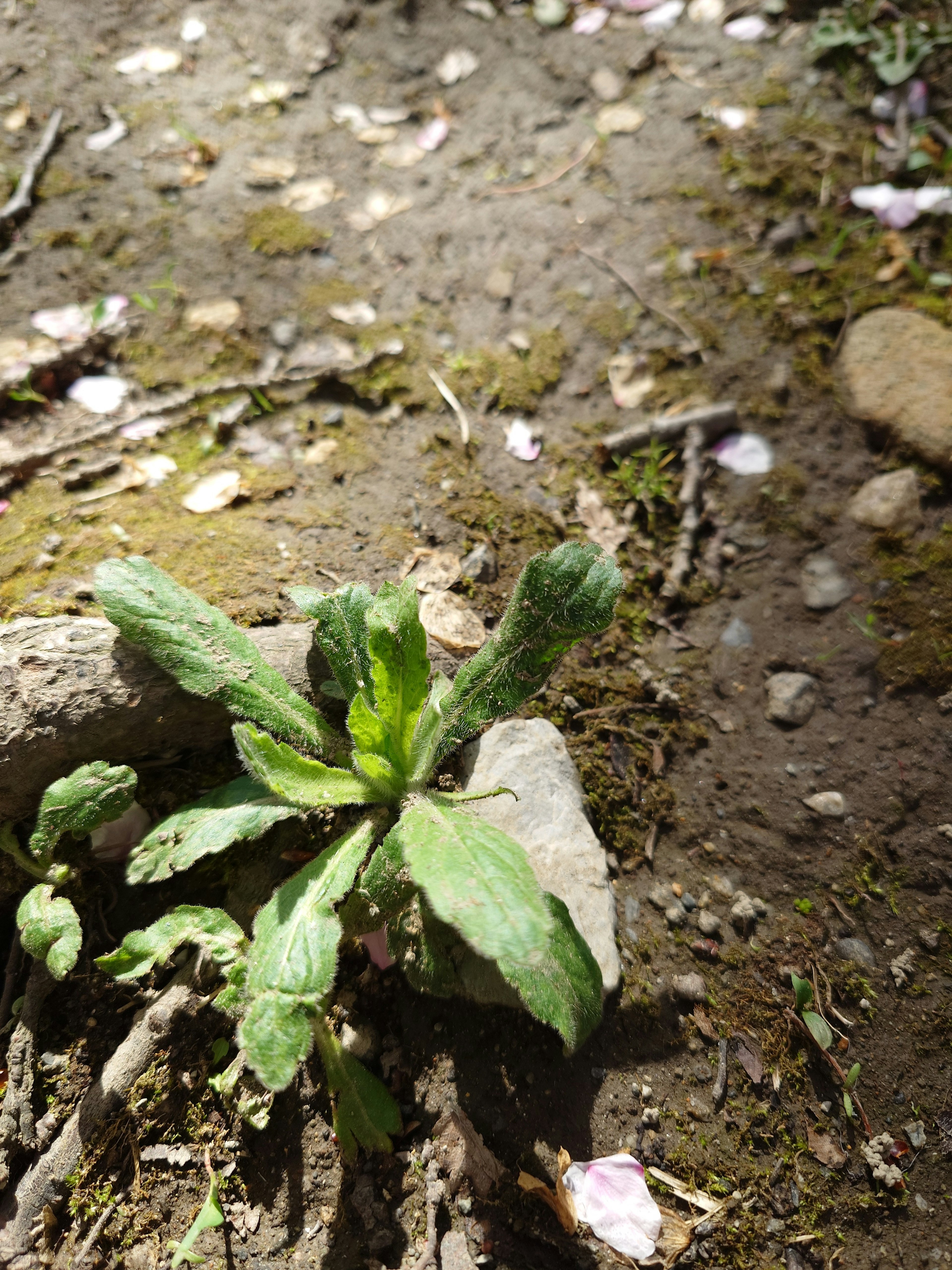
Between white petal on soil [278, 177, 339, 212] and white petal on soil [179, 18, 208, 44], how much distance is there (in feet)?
3.45

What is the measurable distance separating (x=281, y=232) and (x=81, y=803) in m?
2.29

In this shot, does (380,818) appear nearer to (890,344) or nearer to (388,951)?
(388,951)

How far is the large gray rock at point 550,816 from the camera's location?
166cm

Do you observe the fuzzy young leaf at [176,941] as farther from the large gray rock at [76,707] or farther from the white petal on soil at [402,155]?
the white petal on soil at [402,155]

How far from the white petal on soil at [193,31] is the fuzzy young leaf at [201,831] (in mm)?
3527

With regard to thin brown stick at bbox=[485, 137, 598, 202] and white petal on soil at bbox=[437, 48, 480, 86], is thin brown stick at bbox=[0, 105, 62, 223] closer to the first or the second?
white petal on soil at bbox=[437, 48, 480, 86]

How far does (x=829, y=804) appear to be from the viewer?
1.83 meters

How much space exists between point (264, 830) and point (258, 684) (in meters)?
0.33

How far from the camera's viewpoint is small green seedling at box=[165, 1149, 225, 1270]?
1.35 m

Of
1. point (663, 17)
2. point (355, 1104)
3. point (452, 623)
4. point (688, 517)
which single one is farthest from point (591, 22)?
point (355, 1104)

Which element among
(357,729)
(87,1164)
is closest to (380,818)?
(357,729)

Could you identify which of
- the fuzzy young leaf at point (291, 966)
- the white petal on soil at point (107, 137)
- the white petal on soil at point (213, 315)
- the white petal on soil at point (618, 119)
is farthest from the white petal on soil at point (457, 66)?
the fuzzy young leaf at point (291, 966)

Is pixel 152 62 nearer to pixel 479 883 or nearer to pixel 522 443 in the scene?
pixel 522 443

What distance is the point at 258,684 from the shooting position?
1.68 metres
